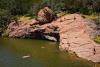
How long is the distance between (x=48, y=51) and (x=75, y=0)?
21741 mm

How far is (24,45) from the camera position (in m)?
43.6

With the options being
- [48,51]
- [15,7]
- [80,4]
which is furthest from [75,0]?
[48,51]

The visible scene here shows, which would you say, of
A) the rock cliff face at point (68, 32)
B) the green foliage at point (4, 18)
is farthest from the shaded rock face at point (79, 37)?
the green foliage at point (4, 18)

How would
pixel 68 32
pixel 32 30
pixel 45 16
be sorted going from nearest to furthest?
1. pixel 68 32
2. pixel 32 30
3. pixel 45 16

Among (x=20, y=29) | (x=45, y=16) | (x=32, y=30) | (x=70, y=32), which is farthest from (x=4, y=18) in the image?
(x=70, y=32)

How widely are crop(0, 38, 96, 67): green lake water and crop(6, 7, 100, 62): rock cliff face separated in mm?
1302

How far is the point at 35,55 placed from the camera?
3641cm

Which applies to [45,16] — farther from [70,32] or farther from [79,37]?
[79,37]

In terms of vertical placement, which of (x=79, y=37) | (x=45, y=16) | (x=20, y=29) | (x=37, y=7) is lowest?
(x=79, y=37)

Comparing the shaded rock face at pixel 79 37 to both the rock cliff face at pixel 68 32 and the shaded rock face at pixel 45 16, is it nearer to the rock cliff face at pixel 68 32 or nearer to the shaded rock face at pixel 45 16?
the rock cliff face at pixel 68 32

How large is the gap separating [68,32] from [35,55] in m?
7.46

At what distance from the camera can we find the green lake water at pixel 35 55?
31.8m

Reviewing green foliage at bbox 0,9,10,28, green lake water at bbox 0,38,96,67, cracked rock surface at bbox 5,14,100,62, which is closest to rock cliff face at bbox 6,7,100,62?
cracked rock surface at bbox 5,14,100,62

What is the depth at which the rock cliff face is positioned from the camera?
34750mm
